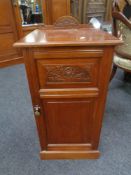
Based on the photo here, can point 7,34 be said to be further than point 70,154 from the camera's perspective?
Yes

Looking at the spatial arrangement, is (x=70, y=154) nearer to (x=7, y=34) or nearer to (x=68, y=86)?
(x=68, y=86)

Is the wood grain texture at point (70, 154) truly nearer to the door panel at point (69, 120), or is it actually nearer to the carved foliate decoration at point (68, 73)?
the door panel at point (69, 120)

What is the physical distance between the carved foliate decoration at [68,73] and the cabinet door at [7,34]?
2167 millimetres

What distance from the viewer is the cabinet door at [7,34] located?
2.47 m

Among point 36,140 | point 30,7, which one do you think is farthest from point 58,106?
point 30,7

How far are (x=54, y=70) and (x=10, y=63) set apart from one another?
2.24 metres

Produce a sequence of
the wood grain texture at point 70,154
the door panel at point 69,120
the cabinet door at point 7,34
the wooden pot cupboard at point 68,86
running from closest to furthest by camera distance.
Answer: the wooden pot cupboard at point 68,86 < the door panel at point 69,120 < the wood grain texture at point 70,154 < the cabinet door at point 7,34

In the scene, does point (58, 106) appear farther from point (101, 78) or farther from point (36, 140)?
point (36, 140)

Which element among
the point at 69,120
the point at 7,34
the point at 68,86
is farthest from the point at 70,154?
the point at 7,34

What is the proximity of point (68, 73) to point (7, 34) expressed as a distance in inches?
87.8

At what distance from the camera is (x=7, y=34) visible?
8.63 feet

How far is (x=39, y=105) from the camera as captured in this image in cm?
90

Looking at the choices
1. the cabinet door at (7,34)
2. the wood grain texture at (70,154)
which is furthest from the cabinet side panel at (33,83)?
the cabinet door at (7,34)

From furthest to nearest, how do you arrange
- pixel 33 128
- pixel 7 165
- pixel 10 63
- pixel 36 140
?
pixel 10 63 → pixel 33 128 → pixel 36 140 → pixel 7 165
